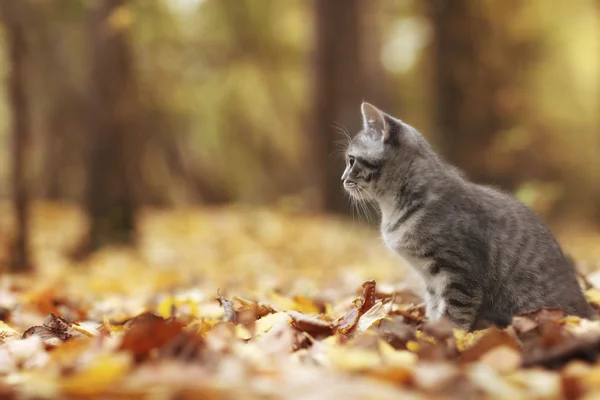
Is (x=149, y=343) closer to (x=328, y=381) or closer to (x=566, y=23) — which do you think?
(x=328, y=381)

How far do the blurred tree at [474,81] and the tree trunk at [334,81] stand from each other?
104 cm

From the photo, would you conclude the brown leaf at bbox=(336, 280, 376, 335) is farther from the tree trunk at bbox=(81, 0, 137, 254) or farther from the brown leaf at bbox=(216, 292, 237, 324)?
the tree trunk at bbox=(81, 0, 137, 254)

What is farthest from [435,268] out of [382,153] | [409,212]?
[382,153]

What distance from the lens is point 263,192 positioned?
1217cm

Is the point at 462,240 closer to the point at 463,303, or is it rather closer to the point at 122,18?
the point at 463,303

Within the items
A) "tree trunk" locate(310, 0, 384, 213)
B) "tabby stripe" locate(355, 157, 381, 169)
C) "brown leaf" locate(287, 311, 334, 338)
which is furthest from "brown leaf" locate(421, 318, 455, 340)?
"tree trunk" locate(310, 0, 384, 213)

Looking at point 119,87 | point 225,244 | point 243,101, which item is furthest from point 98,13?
point 243,101

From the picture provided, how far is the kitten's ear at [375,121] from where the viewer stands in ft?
9.92

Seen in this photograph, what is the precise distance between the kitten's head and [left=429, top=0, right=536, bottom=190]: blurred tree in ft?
19.1

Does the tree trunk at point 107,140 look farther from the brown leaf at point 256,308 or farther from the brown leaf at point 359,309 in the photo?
the brown leaf at point 359,309

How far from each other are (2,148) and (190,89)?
312 centimetres

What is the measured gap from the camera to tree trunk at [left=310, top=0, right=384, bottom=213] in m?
8.98

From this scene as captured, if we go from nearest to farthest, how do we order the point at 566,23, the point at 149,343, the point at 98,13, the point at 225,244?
the point at 149,343 → the point at 98,13 → the point at 225,244 → the point at 566,23

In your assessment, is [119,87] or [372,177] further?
[119,87]
